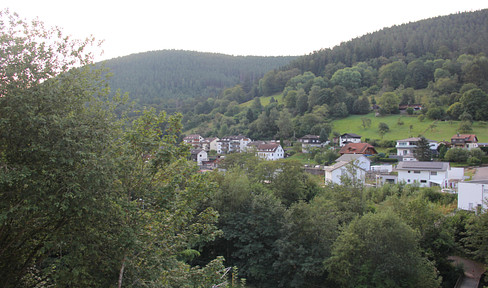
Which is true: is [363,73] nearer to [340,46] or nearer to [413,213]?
[340,46]

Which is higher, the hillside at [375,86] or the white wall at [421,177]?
the hillside at [375,86]

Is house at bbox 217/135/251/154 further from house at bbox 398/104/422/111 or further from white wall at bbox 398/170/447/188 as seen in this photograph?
white wall at bbox 398/170/447/188

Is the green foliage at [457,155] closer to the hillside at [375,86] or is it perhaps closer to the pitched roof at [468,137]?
the pitched roof at [468,137]

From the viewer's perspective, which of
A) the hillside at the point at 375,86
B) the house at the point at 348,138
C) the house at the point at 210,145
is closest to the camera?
the house at the point at 348,138

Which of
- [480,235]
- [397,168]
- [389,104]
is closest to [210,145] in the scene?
[389,104]

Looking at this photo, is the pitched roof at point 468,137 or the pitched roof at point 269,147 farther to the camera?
the pitched roof at point 269,147

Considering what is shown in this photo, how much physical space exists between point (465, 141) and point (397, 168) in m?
17.3

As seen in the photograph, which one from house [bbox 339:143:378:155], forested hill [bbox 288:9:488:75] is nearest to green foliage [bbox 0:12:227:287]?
house [bbox 339:143:378:155]

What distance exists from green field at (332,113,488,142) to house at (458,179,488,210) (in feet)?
89.7

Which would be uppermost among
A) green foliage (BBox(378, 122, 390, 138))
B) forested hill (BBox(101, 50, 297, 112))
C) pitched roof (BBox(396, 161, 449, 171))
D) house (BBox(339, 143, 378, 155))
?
forested hill (BBox(101, 50, 297, 112))

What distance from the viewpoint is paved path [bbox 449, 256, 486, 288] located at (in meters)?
17.3

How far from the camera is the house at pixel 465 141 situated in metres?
43.4

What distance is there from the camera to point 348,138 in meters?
54.5

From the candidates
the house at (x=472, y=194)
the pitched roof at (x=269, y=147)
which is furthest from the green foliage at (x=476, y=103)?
the house at (x=472, y=194)
